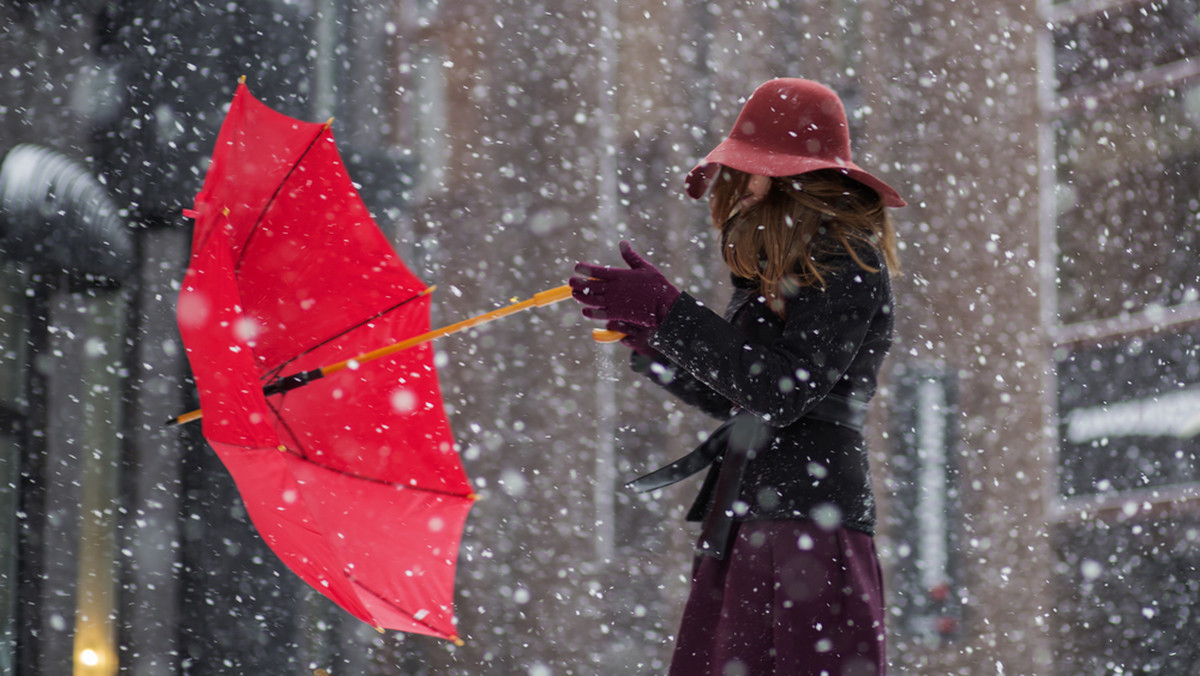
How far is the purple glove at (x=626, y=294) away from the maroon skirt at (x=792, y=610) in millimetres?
414

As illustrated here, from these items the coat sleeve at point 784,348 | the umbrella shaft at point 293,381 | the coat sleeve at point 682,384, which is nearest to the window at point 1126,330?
the coat sleeve at point 682,384

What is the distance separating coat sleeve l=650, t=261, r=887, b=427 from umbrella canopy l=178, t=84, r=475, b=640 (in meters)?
0.70

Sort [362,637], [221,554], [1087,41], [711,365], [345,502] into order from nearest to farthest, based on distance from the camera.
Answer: [711,365] < [345,502] < [221,554] < [362,637] < [1087,41]

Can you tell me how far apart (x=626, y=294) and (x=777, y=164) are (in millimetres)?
340

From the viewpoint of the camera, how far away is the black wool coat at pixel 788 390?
1722mm

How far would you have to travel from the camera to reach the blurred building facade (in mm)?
6488

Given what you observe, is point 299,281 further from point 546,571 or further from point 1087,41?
point 1087,41

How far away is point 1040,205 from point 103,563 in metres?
6.03

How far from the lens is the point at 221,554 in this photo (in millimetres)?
4344

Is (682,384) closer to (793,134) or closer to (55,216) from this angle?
(793,134)

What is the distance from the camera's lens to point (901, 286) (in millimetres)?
7289

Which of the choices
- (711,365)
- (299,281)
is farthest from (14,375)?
(711,365)

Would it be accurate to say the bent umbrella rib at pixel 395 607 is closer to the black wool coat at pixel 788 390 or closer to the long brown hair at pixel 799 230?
the black wool coat at pixel 788 390

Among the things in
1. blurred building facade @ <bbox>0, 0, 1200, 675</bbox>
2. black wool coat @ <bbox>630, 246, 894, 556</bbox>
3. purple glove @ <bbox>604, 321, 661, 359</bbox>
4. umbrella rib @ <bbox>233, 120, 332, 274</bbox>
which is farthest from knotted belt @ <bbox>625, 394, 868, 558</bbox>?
blurred building facade @ <bbox>0, 0, 1200, 675</bbox>
